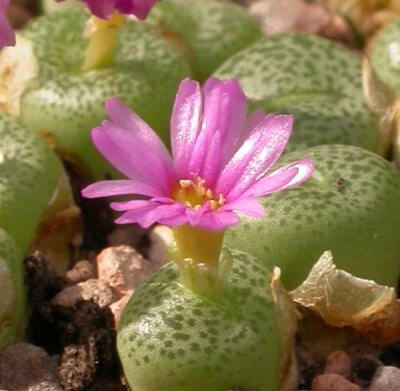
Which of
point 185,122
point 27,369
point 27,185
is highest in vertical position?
point 185,122

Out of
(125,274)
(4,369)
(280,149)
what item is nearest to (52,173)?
(125,274)

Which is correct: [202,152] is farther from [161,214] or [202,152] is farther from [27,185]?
[27,185]

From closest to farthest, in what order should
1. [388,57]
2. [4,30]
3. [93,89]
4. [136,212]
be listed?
[136,212]
[4,30]
[93,89]
[388,57]

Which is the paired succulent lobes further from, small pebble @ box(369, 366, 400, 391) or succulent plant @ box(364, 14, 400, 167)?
small pebble @ box(369, 366, 400, 391)

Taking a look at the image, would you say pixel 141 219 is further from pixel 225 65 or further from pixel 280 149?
pixel 225 65

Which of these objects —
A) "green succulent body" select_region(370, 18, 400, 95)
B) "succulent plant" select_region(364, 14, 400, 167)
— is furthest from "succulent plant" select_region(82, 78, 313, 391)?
"green succulent body" select_region(370, 18, 400, 95)

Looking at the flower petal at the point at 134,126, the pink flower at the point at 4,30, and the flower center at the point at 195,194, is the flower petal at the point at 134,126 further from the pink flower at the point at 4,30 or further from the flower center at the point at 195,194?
the pink flower at the point at 4,30

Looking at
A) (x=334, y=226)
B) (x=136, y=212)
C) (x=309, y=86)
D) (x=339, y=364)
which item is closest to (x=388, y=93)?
(x=309, y=86)
